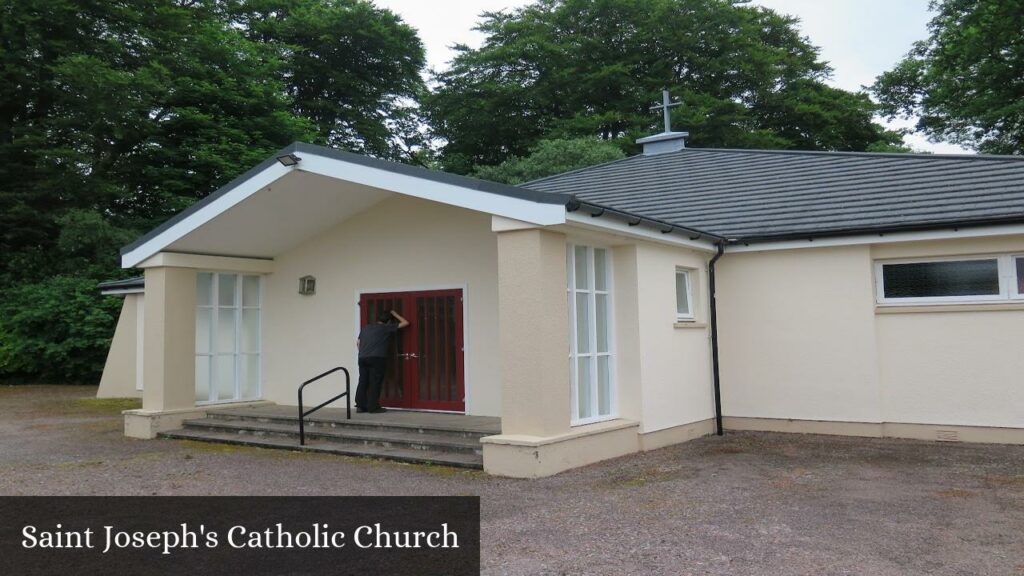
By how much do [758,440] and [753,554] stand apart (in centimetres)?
524

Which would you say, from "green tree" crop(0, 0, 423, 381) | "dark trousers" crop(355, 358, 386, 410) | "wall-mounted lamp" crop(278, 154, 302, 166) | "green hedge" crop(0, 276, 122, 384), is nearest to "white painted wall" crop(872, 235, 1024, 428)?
"dark trousers" crop(355, 358, 386, 410)

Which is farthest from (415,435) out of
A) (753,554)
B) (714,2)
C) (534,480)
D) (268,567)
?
(714,2)

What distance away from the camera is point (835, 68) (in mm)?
32406

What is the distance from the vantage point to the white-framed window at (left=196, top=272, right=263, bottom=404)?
12219 mm

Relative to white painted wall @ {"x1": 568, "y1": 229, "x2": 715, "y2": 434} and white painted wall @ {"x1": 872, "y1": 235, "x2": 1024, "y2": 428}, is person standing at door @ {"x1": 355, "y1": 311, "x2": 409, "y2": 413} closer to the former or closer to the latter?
white painted wall @ {"x1": 568, "y1": 229, "x2": 715, "y2": 434}

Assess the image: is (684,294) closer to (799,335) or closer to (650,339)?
(650,339)

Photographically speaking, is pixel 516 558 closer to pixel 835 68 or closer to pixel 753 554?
pixel 753 554

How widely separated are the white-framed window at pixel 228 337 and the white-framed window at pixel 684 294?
700cm

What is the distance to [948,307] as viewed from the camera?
9.67 meters

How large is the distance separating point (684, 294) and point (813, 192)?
2988 mm

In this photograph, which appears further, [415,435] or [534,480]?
[415,435]

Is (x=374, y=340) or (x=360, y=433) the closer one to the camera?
(x=360, y=433)

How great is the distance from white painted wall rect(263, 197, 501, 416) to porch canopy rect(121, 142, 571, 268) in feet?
1.19

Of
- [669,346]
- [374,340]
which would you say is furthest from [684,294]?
[374,340]
